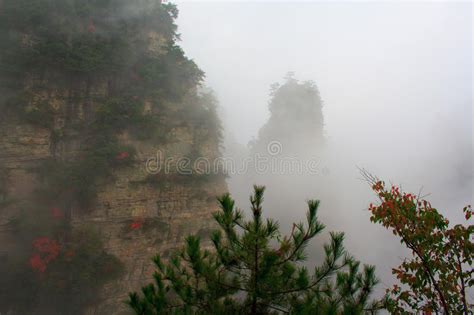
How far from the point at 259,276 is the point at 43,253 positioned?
37.4ft

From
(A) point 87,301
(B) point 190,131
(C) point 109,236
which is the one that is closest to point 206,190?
(B) point 190,131

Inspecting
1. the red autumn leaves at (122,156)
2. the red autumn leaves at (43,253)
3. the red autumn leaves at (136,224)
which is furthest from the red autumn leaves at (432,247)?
the red autumn leaves at (43,253)

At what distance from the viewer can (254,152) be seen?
31781mm

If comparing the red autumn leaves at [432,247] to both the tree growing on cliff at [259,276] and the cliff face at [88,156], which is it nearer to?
the tree growing on cliff at [259,276]

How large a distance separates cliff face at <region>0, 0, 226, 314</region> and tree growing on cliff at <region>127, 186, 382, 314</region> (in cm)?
967

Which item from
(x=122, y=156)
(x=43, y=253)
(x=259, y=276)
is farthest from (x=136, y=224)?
(x=259, y=276)

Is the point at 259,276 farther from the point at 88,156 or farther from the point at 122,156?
the point at 88,156

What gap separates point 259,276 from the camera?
3199mm

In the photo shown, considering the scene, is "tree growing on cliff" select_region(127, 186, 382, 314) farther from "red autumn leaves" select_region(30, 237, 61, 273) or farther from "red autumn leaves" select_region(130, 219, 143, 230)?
"red autumn leaves" select_region(30, 237, 61, 273)

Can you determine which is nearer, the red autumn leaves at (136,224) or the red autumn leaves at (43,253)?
the red autumn leaves at (43,253)

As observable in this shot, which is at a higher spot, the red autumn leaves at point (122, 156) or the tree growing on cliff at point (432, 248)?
the red autumn leaves at point (122, 156)

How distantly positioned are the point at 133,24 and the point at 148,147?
24.3ft

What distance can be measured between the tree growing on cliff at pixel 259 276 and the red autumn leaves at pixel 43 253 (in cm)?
994

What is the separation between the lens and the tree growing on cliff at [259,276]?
3.08m
